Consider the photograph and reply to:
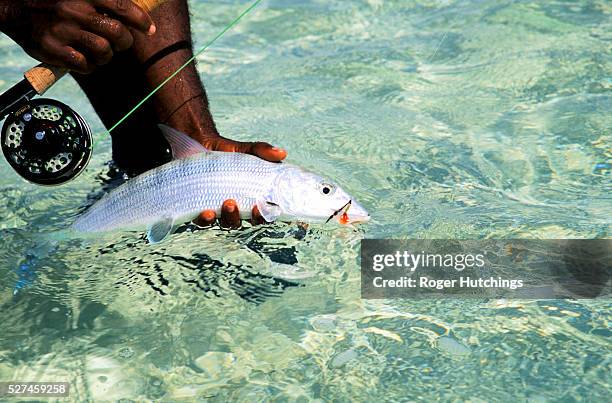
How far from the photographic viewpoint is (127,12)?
3.17 meters

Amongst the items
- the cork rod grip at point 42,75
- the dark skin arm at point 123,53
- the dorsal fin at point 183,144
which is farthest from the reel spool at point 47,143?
the dorsal fin at point 183,144

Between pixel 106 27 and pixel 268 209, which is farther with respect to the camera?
pixel 268 209

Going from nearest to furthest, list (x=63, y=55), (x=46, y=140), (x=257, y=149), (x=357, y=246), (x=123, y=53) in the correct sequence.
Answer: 1. (x=63, y=55)
2. (x=46, y=140)
3. (x=257, y=149)
4. (x=357, y=246)
5. (x=123, y=53)

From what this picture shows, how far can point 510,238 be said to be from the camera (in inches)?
145

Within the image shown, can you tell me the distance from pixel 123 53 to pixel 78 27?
0.84 m

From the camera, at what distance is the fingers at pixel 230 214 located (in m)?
3.38

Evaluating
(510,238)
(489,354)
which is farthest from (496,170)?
(489,354)

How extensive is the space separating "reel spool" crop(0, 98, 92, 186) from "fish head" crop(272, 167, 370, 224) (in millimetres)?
799

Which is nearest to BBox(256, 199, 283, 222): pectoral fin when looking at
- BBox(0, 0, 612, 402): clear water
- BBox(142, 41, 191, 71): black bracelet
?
BBox(0, 0, 612, 402): clear water

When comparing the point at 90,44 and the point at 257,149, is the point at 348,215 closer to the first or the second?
the point at 257,149

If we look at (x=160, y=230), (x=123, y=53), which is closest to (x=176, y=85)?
(x=123, y=53)

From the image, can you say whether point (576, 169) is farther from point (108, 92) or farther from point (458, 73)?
point (108, 92)

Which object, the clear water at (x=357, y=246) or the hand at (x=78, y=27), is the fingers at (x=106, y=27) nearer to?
the hand at (x=78, y=27)

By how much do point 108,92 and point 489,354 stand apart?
2.24 metres
